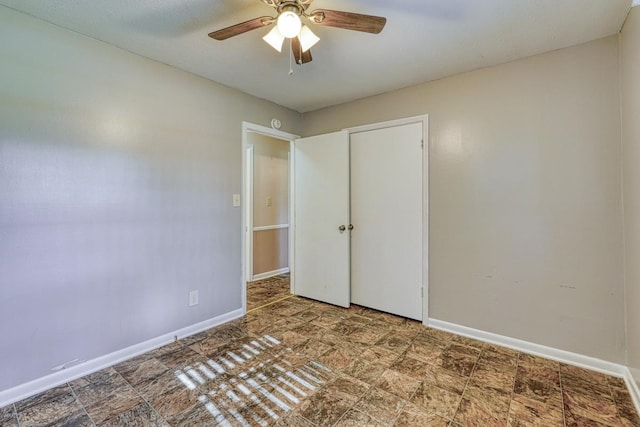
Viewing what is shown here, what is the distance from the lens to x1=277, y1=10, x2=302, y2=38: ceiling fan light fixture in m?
1.42

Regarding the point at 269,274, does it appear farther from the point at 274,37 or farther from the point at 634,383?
the point at 634,383

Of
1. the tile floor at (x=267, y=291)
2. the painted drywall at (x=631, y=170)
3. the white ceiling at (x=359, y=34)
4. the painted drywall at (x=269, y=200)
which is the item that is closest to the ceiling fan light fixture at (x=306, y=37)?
the white ceiling at (x=359, y=34)

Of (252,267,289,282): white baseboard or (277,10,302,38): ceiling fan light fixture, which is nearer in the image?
(277,10,302,38): ceiling fan light fixture

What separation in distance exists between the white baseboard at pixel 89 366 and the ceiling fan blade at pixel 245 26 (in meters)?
2.31

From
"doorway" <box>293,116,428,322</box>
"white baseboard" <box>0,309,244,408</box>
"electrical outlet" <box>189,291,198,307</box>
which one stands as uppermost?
"doorway" <box>293,116,428,322</box>

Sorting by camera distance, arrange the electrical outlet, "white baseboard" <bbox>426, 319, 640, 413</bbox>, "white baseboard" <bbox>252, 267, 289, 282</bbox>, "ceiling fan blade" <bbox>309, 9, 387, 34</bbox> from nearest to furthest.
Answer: "ceiling fan blade" <bbox>309, 9, 387, 34</bbox> < "white baseboard" <bbox>426, 319, 640, 413</bbox> < the electrical outlet < "white baseboard" <bbox>252, 267, 289, 282</bbox>

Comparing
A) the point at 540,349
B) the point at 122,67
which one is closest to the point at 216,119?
the point at 122,67

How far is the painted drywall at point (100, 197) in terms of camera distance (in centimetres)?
172

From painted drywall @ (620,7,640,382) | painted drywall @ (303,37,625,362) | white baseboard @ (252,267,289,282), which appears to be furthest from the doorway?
painted drywall @ (620,7,640,382)

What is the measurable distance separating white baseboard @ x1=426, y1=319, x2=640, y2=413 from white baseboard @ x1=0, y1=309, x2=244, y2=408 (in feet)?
7.44

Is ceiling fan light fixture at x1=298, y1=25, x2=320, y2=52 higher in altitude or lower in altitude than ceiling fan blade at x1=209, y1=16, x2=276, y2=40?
lower

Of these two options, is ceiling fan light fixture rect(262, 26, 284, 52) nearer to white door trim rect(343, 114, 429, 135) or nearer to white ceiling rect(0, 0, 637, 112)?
white ceiling rect(0, 0, 637, 112)

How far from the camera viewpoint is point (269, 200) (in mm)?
4602

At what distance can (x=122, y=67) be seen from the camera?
83.9 inches
